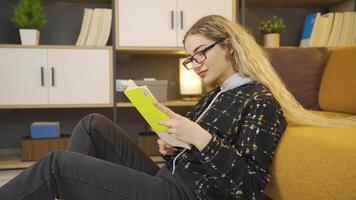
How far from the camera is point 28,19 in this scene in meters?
2.11

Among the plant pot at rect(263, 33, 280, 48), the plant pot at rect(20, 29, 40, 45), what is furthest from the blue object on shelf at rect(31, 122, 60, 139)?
the plant pot at rect(263, 33, 280, 48)

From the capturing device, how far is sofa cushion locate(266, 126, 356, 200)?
71 cm

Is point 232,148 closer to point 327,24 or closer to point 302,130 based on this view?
point 302,130

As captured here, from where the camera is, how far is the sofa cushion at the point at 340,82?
58.4 inches

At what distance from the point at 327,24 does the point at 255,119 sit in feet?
5.33

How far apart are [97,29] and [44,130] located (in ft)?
2.33

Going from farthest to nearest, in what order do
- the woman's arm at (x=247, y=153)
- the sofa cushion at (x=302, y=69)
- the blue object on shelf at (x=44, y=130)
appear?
the blue object on shelf at (x=44, y=130) < the sofa cushion at (x=302, y=69) < the woman's arm at (x=247, y=153)

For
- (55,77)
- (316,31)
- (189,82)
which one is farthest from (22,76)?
(316,31)

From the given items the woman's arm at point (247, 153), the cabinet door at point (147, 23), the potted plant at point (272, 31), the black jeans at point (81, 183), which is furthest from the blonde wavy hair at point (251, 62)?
the potted plant at point (272, 31)

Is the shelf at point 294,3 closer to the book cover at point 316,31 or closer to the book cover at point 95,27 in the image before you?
the book cover at point 316,31

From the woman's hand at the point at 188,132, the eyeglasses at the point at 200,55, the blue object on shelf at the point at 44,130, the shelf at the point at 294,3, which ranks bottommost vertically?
the blue object on shelf at the point at 44,130

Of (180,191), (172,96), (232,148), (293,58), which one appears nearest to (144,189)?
(180,191)

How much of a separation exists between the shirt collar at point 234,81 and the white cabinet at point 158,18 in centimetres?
117

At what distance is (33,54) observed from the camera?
6.83 ft
